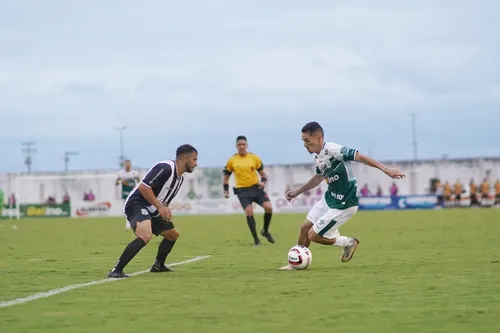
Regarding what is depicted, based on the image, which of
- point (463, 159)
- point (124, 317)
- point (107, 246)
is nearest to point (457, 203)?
point (463, 159)

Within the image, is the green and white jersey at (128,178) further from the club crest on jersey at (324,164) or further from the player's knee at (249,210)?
the club crest on jersey at (324,164)

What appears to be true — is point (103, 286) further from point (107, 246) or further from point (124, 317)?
point (107, 246)

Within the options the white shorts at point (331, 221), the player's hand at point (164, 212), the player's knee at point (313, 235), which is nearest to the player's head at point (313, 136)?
the white shorts at point (331, 221)

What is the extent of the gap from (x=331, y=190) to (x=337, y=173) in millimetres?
374

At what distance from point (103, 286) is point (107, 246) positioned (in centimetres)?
1158

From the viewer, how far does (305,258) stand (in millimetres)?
13227

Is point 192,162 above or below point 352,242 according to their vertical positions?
above

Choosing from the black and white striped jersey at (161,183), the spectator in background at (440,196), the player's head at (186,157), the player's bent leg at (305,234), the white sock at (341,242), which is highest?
the player's head at (186,157)

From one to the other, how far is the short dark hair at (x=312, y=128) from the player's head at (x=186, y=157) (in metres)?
1.52

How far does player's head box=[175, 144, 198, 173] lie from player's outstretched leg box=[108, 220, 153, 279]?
2.83ft

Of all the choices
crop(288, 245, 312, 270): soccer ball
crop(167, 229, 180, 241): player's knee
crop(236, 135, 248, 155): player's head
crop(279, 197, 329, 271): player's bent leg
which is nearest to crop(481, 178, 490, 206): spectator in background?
crop(236, 135, 248, 155): player's head

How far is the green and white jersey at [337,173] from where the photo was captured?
13.1m

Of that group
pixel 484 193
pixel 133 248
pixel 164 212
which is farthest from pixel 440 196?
pixel 133 248

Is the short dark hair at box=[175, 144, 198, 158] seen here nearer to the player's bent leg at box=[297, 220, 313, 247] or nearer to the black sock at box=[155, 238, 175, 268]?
the black sock at box=[155, 238, 175, 268]
